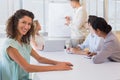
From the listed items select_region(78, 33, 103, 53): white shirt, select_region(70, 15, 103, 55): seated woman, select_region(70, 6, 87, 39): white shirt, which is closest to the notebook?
select_region(70, 15, 103, 55): seated woman

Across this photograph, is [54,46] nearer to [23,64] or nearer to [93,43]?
[93,43]

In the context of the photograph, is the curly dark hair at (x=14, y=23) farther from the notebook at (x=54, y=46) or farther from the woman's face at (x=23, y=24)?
the notebook at (x=54, y=46)

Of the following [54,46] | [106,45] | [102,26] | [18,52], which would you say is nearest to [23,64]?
[18,52]

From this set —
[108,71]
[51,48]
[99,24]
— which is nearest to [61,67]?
[108,71]

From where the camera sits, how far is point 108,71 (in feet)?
5.57

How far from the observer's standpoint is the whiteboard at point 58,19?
11.3ft

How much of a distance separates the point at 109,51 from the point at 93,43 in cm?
71

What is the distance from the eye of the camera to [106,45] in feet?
6.61

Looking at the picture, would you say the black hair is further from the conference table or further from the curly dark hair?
the curly dark hair

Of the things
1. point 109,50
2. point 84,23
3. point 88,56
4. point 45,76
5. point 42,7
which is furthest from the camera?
point 42,7

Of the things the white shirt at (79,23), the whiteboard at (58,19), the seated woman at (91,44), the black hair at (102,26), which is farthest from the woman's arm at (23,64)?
the whiteboard at (58,19)

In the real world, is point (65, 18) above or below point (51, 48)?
above

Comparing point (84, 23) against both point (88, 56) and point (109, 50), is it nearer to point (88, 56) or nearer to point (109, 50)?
point (88, 56)

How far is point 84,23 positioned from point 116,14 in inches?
37.9
